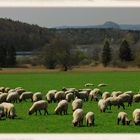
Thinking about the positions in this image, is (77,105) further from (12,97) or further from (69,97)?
(12,97)

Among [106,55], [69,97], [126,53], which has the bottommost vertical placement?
[69,97]

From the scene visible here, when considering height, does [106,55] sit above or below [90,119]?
above

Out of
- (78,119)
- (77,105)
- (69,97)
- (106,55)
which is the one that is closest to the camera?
(78,119)

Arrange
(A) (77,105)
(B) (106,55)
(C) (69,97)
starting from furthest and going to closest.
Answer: (B) (106,55) < (C) (69,97) < (A) (77,105)

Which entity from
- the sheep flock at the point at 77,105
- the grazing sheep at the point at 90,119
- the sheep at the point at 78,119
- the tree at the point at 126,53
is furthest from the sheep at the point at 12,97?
the tree at the point at 126,53

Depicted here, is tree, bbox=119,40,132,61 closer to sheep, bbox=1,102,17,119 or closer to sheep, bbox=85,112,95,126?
sheep, bbox=1,102,17,119

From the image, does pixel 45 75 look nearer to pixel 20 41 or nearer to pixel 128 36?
pixel 128 36

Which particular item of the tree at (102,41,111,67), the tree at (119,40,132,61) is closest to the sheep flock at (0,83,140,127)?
the tree at (119,40,132,61)

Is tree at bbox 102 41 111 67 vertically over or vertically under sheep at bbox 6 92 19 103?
over

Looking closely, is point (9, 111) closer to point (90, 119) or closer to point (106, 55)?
point (90, 119)

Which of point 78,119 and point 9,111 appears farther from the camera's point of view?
point 9,111

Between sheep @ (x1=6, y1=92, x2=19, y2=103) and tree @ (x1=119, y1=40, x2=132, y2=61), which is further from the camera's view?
tree @ (x1=119, y1=40, x2=132, y2=61)

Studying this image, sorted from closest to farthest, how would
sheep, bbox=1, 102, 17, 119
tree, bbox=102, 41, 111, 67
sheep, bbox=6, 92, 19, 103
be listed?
sheep, bbox=1, 102, 17, 119, sheep, bbox=6, 92, 19, 103, tree, bbox=102, 41, 111, 67

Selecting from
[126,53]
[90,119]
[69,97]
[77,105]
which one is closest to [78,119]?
[90,119]
